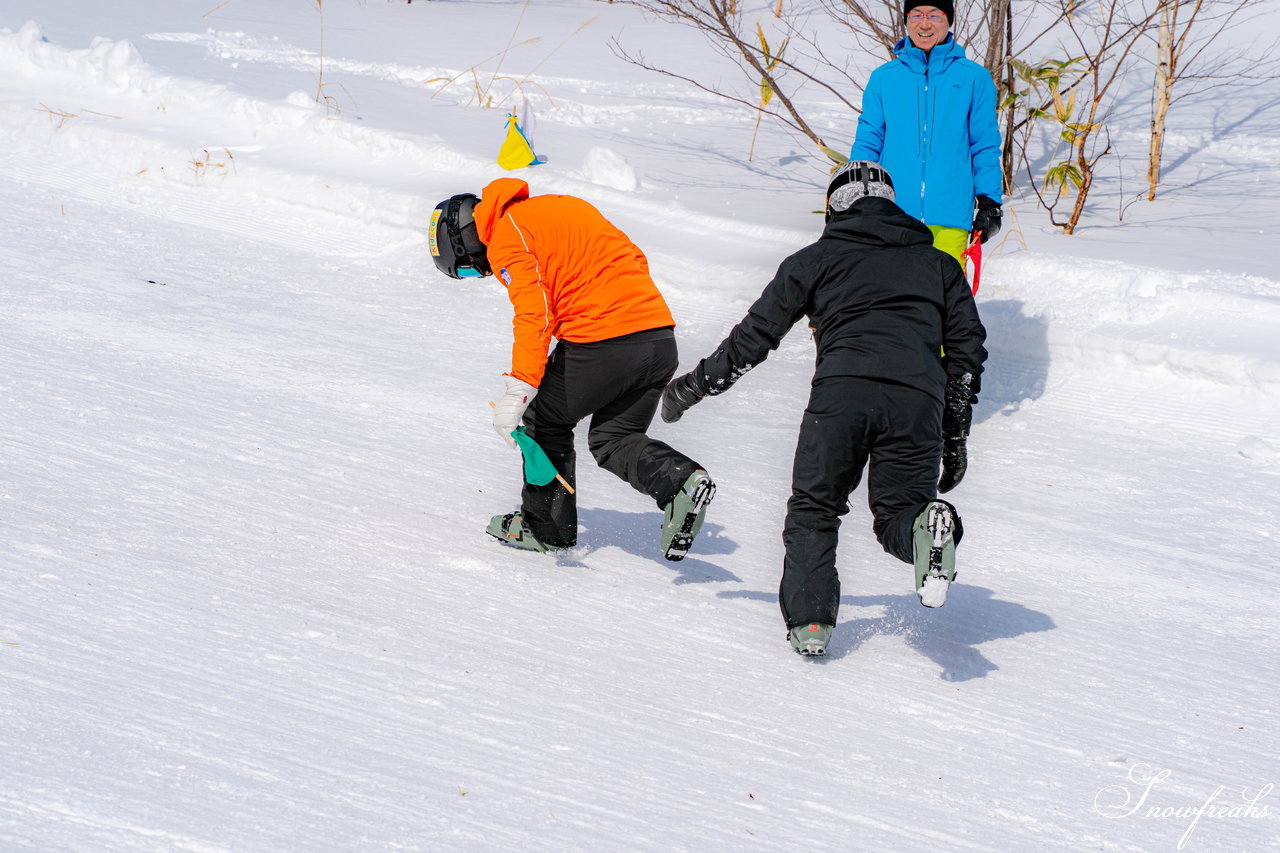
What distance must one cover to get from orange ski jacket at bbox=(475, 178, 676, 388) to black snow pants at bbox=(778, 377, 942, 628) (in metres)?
0.73

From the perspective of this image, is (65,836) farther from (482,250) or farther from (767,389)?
(767,389)

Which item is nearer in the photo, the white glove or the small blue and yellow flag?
the white glove

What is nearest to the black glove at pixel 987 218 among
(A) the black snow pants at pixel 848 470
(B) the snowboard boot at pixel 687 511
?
(A) the black snow pants at pixel 848 470

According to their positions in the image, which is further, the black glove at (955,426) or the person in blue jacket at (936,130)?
the person in blue jacket at (936,130)

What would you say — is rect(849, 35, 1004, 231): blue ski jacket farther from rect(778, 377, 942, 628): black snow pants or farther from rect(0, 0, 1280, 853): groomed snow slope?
rect(778, 377, 942, 628): black snow pants

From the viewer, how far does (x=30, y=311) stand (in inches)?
240

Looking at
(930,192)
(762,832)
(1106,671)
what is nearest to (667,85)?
(930,192)

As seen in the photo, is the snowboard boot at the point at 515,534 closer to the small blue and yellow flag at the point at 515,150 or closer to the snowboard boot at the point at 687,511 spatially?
the snowboard boot at the point at 687,511

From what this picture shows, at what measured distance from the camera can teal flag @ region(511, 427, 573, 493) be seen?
3824 mm

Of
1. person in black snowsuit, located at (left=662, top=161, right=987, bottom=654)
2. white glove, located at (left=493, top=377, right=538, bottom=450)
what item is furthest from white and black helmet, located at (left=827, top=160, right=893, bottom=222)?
white glove, located at (left=493, top=377, right=538, bottom=450)

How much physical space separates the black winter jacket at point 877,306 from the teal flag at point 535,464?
0.74 meters

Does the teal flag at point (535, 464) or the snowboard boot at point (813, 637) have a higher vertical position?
the teal flag at point (535, 464)

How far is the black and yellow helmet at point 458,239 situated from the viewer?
3.77m
